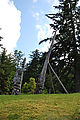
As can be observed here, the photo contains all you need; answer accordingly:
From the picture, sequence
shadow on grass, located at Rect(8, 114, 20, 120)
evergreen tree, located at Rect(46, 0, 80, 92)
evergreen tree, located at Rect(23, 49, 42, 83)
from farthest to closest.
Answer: evergreen tree, located at Rect(23, 49, 42, 83) → evergreen tree, located at Rect(46, 0, 80, 92) → shadow on grass, located at Rect(8, 114, 20, 120)

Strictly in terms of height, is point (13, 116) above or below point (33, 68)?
below

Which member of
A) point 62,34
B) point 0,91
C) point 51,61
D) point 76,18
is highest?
point 76,18

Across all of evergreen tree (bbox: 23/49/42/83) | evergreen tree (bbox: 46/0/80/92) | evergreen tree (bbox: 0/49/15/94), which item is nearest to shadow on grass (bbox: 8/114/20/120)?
evergreen tree (bbox: 46/0/80/92)

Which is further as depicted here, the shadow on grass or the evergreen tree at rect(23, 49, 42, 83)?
the evergreen tree at rect(23, 49, 42, 83)

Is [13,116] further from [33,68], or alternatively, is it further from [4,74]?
[33,68]

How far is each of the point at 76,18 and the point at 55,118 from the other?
16957mm

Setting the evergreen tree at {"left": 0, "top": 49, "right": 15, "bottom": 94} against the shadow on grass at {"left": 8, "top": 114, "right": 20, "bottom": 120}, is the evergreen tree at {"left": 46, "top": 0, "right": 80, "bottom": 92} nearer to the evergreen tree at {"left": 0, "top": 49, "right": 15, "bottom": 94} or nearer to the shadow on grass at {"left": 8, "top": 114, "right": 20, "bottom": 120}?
the shadow on grass at {"left": 8, "top": 114, "right": 20, "bottom": 120}

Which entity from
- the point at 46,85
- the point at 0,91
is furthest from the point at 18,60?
the point at 0,91

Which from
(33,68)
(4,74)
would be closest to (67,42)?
(4,74)

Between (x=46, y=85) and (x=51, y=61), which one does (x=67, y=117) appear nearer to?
(x=51, y=61)

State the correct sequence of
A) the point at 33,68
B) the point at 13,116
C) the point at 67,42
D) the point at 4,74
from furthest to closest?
the point at 33,68
the point at 4,74
the point at 67,42
the point at 13,116

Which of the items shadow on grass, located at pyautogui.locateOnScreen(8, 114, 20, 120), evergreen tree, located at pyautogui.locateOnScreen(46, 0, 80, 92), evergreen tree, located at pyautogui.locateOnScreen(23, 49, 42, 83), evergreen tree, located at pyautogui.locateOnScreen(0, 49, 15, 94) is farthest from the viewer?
evergreen tree, located at pyautogui.locateOnScreen(23, 49, 42, 83)

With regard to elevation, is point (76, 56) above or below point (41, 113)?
above

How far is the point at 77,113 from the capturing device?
5.52 m
